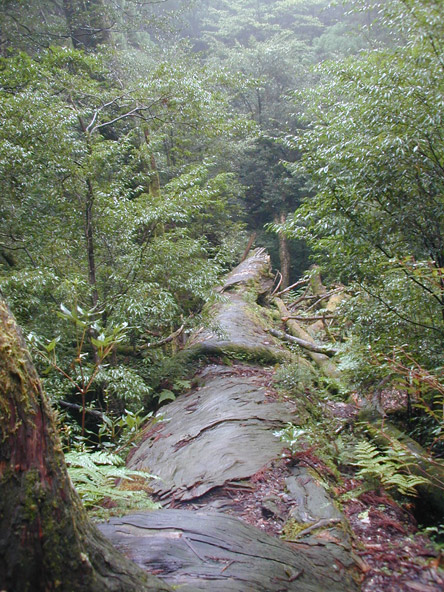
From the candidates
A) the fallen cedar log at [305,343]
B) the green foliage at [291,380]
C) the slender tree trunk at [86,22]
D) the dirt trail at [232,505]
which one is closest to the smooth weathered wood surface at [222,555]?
the dirt trail at [232,505]

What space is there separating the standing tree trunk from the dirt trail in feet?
1.86

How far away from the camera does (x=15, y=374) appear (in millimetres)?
1063

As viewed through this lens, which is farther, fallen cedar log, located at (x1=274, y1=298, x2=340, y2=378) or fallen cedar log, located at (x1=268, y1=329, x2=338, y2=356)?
fallen cedar log, located at (x1=268, y1=329, x2=338, y2=356)

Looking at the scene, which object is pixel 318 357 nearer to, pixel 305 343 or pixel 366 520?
pixel 305 343

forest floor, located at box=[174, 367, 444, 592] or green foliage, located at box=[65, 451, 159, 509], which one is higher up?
green foliage, located at box=[65, 451, 159, 509]

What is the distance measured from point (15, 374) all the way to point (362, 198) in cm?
393

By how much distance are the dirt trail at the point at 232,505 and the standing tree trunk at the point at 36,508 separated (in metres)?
0.57

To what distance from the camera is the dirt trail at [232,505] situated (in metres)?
1.71

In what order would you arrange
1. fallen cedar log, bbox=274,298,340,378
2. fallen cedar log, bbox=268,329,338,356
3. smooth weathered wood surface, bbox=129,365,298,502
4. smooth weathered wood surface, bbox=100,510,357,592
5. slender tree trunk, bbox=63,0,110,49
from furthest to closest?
slender tree trunk, bbox=63,0,110,49, fallen cedar log, bbox=268,329,338,356, fallen cedar log, bbox=274,298,340,378, smooth weathered wood surface, bbox=129,365,298,502, smooth weathered wood surface, bbox=100,510,357,592

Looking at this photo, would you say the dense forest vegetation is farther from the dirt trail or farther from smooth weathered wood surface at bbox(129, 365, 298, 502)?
the dirt trail

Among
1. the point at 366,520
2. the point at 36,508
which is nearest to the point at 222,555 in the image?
the point at 36,508

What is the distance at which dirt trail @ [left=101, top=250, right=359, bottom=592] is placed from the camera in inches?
67.3

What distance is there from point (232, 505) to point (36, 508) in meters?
1.98

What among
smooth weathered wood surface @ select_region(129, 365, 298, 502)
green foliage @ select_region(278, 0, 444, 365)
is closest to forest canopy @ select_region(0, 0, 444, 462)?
green foliage @ select_region(278, 0, 444, 365)
